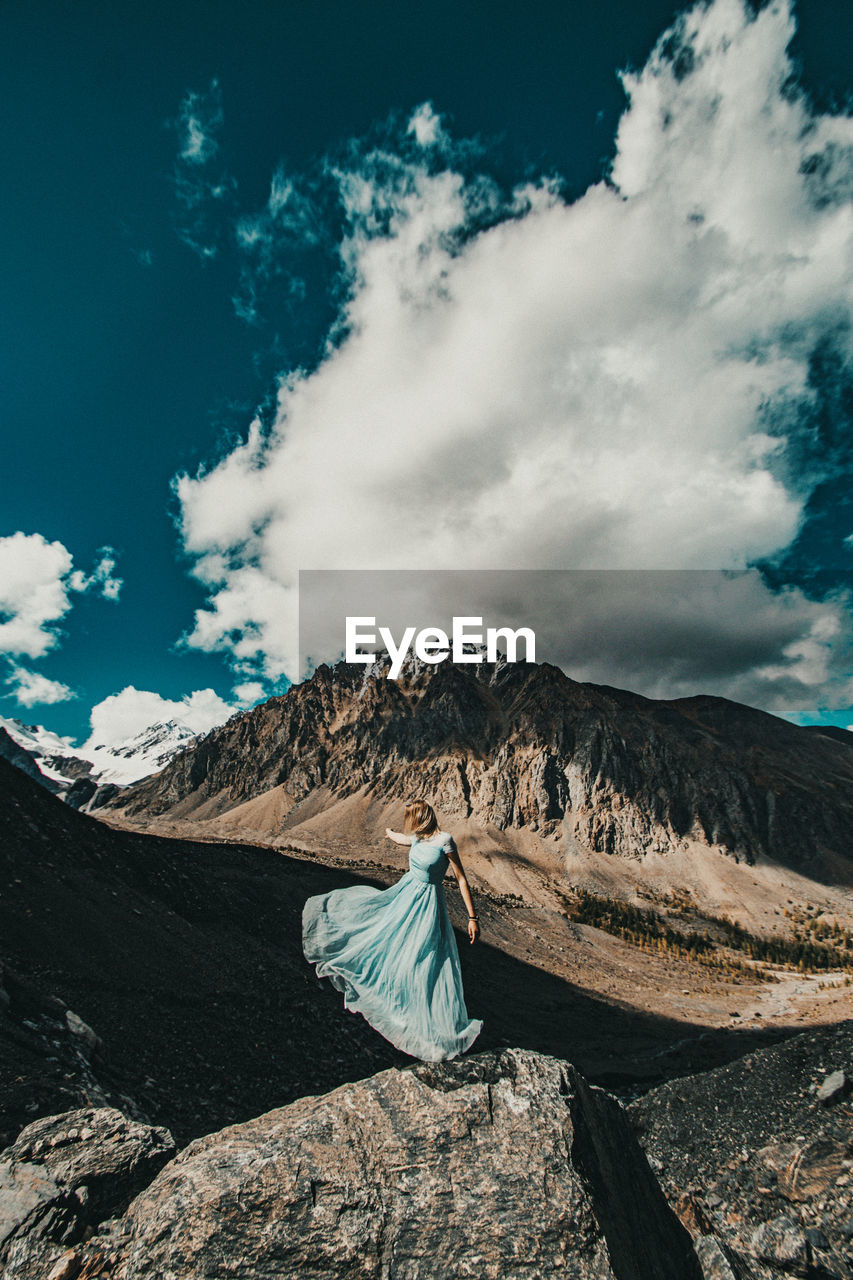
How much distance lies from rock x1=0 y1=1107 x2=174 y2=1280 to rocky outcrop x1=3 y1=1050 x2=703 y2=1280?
20cm

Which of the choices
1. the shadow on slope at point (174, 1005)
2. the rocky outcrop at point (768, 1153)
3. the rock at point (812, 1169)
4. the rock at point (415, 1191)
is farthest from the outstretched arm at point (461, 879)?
the rock at point (812, 1169)

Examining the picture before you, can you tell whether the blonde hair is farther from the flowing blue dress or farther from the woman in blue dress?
the flowing blue dress

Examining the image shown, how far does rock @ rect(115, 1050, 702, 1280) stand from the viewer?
13.0ft

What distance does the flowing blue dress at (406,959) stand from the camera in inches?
226

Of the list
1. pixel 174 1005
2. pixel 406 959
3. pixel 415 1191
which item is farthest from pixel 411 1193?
pixel 174 1005

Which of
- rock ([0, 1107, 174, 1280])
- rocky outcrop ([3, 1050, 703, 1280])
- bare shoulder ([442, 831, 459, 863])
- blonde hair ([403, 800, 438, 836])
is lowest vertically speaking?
rock ([0, 1107, 174, 1280])

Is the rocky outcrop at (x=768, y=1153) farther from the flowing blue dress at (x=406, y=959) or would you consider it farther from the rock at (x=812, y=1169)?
the flowing blue dress at (x=406, y=959)

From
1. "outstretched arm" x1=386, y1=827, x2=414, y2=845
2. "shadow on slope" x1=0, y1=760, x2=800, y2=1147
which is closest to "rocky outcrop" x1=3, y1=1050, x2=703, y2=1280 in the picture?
"outstretched arm" x1=386, y1=827, x2=414, y2=845

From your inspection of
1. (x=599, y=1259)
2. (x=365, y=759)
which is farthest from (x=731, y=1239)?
(x=365, y=759)

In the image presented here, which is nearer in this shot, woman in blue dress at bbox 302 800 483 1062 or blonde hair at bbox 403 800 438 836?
woman in blue dress at bbox 302 800 483 1062

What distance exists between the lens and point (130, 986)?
15.9 m

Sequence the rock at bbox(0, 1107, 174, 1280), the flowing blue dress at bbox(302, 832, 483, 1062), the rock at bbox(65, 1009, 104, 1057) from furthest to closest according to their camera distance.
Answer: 1. the rock at bbox(65, 1009, 104, 1057)
2. the flowing blue dress at bbox(302, 832, 483, 1062)
3. the rock at bbox(0, 1107, 174, 1280)

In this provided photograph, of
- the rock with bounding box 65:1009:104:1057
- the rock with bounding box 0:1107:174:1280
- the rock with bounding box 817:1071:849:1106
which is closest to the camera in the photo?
the rock with bounding box 0:1107:174:1280

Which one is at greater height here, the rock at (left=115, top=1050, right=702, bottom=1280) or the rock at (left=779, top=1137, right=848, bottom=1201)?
the rock at (left=115, top=1050, right=702, bottom=1280)
